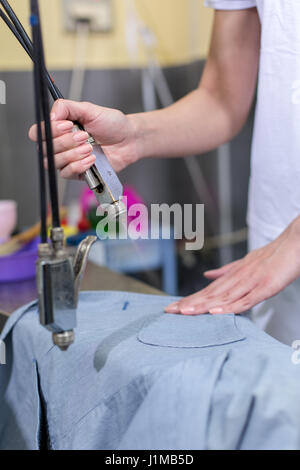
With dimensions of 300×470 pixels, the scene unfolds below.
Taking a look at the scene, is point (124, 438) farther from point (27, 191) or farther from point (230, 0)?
point (27, 191)

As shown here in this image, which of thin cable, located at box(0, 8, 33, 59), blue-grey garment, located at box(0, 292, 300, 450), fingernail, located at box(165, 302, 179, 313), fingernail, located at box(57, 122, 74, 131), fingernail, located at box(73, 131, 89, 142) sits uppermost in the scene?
thin cable, located at box(0, 8, 33, 59)

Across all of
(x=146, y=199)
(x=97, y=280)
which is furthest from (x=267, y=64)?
Answer: (x=146, y=199)

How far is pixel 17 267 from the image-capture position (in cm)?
121

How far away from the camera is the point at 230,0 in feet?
3.40

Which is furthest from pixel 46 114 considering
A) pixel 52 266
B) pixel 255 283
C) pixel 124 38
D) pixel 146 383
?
pixel 124 38

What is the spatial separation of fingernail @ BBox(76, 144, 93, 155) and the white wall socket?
2.35 meters

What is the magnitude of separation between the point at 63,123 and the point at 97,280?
48cm

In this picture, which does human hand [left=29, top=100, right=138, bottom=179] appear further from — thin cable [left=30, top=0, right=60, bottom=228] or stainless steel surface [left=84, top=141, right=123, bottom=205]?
thin cable [left=30, top=0, right=60, bottom=228]

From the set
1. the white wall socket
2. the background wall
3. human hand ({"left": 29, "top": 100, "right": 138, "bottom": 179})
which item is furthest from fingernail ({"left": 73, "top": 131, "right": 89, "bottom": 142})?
the white wall socket

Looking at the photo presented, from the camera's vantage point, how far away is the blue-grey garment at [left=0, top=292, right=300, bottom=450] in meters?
0.54

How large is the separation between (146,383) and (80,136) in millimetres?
344

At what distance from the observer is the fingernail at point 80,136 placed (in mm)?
749

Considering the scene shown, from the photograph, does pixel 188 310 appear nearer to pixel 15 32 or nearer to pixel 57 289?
pixel 57 289
